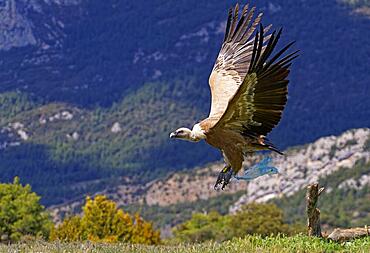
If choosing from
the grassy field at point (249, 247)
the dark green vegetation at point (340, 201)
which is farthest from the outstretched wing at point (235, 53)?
the dark green vegetation at point (340, 201)

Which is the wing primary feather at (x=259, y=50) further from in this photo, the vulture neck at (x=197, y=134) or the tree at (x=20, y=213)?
the tree at (x=20, y=213)

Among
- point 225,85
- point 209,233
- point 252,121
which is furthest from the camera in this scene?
point 209,233

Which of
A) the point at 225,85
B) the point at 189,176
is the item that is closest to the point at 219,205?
the point at 189,176

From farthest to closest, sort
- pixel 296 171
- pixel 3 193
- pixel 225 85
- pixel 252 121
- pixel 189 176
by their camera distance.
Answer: pixel 189 176
pixel 296 171
pixel 3 193
pixel 225 85
pixel 252 121

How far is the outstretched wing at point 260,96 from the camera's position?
557 inches

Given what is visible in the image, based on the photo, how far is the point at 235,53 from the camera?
18.2m

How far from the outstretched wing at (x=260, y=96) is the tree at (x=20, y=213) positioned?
42.4 m

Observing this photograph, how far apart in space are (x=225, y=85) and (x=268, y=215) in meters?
52.9

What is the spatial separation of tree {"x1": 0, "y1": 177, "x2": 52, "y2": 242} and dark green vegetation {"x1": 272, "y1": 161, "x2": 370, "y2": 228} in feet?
156

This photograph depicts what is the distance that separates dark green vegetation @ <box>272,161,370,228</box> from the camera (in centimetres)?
12044

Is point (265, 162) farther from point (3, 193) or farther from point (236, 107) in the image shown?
point (3, 193)

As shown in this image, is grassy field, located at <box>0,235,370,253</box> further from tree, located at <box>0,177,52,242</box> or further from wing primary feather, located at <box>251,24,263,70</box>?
tree, located at <box>0,177,52,242</box>

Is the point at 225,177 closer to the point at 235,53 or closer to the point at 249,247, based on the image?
the point at 249,247

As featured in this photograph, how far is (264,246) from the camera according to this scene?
14.0m
